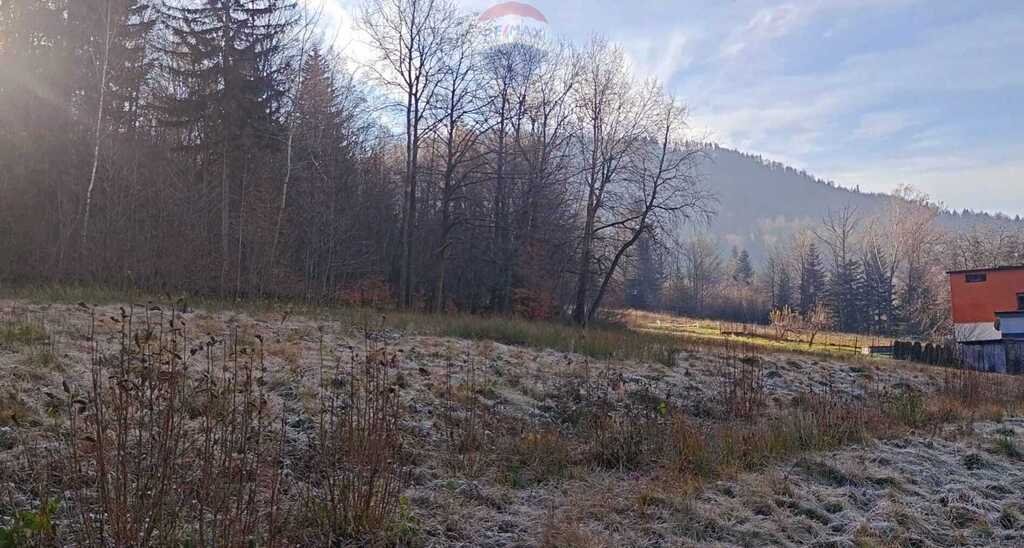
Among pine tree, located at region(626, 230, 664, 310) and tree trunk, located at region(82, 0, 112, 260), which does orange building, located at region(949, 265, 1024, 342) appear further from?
tree trunk, located at region(82, 0, 112, 260)

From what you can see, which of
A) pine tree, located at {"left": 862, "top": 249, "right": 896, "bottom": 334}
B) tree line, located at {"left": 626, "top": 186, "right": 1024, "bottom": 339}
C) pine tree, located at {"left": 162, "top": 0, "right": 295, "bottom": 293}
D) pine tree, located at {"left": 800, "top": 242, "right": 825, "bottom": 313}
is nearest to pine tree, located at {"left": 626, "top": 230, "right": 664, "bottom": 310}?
tree line, located at {"left": 626, "top": 186, "right": 1024, "bottom": 339}

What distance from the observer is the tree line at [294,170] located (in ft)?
57.1

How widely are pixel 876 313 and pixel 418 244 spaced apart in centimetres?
5397

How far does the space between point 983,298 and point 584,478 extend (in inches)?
1417

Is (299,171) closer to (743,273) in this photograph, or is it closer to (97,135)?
(97,135)

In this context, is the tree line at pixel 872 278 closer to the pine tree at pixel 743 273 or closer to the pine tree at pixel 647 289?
the pine tree at pixel 647 289

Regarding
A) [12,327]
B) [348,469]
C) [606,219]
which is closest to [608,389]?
[348,469]

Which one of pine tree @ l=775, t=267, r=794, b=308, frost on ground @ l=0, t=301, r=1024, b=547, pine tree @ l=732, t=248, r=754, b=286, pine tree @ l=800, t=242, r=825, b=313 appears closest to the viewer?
frost on ground @ l=0, t=301, r=1024, b=547

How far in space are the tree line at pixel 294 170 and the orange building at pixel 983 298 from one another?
15509 mm

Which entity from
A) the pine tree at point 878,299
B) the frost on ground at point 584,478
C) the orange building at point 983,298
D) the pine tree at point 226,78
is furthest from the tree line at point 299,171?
the pine tree at point 878,299

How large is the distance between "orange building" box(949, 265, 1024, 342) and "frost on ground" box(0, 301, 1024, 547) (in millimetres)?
29107

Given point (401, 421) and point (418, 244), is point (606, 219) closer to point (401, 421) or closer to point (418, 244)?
point (418, 244)

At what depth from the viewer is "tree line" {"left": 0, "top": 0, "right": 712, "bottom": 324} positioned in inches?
685

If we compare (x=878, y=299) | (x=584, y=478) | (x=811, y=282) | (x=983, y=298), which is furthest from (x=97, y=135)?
(x=811, y=282)
